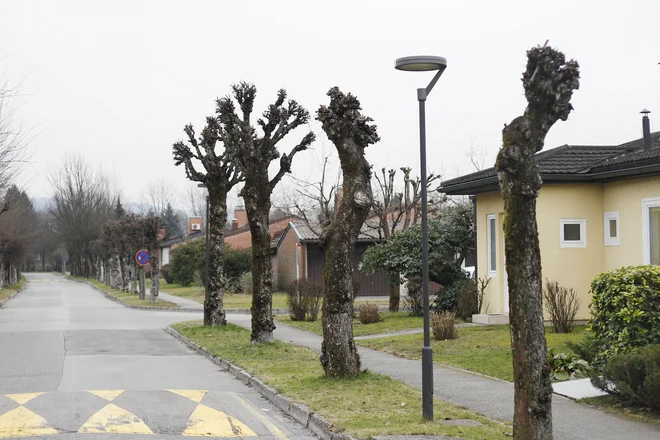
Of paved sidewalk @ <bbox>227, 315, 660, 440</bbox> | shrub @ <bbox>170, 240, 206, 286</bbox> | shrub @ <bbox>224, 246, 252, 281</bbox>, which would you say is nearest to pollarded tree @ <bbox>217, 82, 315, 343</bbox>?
paved sidewalk @ <bbox>227, 315, 660, 440</bbox>

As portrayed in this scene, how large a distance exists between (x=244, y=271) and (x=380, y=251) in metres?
28.3

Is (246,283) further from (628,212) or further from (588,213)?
(628,212)

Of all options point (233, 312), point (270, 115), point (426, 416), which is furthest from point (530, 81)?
point (233, 312)

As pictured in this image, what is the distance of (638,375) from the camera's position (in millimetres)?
9695

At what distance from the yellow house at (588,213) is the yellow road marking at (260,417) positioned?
9.83 m

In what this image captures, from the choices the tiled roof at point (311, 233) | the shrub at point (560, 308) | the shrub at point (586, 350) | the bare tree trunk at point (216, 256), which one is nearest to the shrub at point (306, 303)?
the bare tree trunk at point (216, 256)

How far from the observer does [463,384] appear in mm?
12617

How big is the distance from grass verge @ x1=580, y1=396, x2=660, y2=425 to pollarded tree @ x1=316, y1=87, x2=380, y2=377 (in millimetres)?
3664

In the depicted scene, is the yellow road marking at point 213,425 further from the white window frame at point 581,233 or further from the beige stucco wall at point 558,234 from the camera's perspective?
the white window frame at point 581,233

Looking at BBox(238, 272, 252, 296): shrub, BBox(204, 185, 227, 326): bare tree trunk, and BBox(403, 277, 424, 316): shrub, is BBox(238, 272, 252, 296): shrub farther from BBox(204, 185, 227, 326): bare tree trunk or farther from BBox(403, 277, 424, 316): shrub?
BBox(204, 185, 227, 326): bare tree trunk

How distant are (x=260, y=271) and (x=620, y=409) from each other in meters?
10.1

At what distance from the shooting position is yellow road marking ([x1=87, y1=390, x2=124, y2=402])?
11859 mm

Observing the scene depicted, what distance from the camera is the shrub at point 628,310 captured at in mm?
10344

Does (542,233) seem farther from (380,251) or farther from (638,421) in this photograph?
(638,421)
